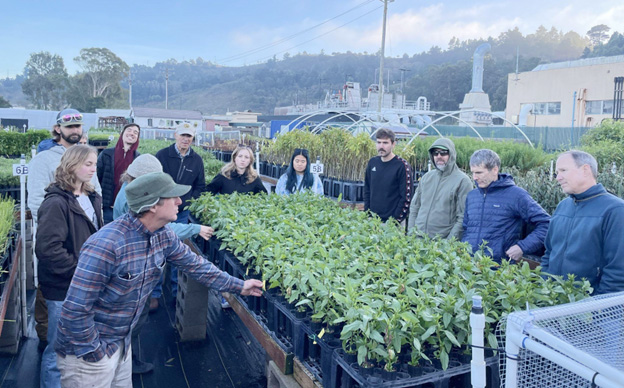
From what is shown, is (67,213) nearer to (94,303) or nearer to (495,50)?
(94,303)

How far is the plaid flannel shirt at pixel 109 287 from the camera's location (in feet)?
6.45

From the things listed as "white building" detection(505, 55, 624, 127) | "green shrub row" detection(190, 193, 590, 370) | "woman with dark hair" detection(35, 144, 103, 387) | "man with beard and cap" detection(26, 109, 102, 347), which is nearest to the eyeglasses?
"man with beard and cap" detection(26, 109, 102, 347)

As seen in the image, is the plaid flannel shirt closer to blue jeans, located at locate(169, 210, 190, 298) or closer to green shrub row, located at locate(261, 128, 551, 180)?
blue jeans, located at locate(169, 210, 190, 298)

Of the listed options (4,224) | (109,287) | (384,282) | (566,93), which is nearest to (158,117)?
(566,93)

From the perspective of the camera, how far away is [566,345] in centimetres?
127

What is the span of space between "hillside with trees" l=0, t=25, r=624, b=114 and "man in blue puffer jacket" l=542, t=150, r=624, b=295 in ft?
135

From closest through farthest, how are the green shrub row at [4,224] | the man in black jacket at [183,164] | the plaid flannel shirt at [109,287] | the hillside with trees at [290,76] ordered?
1. the plaid flannel shirt at [109,287]
2. the green shrub row at [4,224]
3. the man in black jacket at [183,164]
4. the hillside with trees at [290,76]

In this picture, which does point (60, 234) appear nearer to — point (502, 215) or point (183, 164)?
point (183, 164)

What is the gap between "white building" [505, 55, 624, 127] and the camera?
28242 mm

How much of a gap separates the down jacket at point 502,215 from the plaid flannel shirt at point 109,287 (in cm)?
221

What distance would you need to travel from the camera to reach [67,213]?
108 inches

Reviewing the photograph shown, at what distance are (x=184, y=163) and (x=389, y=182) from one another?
2.03 m

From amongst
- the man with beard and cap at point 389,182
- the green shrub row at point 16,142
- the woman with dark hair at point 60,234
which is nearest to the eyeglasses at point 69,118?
the woman with dark hair at point 60,234

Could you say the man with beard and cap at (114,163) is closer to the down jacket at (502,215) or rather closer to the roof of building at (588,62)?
the down jacket at (502,215)
